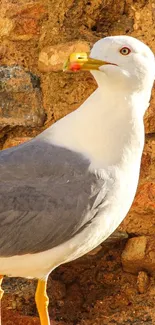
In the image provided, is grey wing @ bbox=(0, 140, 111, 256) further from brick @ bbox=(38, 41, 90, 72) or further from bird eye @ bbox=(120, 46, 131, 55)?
brick @ bbox=(38, 41, 90, 72)

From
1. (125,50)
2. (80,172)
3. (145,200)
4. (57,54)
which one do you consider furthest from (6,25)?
(80,172)

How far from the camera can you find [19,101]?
418 centimetres

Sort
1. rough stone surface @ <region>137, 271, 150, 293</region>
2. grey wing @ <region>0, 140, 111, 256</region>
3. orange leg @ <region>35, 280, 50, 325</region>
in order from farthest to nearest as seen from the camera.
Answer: rough stone surface @ <region>137, 271, 150, 293</region>, orange leg @ <region>35, 280, 50, 325</region>, grey wing @ <region>0, 140, 111, 256</region>

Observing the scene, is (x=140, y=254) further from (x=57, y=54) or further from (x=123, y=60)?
(x=123, y=60)

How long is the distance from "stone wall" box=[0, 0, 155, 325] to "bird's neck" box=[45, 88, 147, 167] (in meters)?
0.75

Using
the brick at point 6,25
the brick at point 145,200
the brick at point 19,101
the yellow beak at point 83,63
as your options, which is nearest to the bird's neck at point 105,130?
the yellow beak at point 83,63

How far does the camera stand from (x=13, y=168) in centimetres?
328

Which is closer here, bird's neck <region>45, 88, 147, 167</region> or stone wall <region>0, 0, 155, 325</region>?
bird's neck <region>45, 88, 147, 167</region>

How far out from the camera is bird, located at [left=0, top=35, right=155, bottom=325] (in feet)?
10.6

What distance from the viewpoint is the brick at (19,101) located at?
416 centimetres

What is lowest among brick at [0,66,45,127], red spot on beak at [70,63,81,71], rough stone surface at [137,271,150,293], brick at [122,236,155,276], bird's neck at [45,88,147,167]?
rough stone surface at [137,271,150,293]

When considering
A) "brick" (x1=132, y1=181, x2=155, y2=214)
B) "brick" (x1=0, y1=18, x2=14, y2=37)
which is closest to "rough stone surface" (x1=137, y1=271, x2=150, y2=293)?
"brick" (x1=132, y1=181, x2=155, y2=214)

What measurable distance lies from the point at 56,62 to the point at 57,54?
0.11 ft

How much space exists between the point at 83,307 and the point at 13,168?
998 mm
